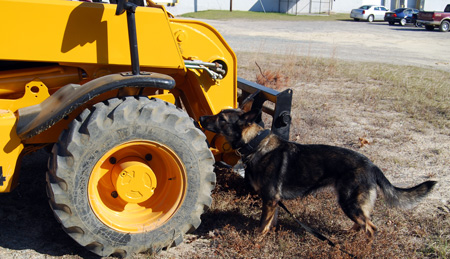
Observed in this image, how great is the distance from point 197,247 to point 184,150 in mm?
984

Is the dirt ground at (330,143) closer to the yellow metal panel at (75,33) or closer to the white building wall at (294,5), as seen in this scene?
the yellow metal panel at (75,33)

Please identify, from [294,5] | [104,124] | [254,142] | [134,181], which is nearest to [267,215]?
[254,142]

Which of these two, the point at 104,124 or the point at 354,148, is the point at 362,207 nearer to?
the point at 104,124

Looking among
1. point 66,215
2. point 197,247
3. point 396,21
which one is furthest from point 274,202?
point 396,21

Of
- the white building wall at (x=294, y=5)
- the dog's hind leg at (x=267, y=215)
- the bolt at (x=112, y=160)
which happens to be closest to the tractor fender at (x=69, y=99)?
the bolt at (x=112, y=160)

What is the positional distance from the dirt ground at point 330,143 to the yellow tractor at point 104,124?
0.42m

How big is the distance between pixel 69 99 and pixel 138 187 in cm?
91

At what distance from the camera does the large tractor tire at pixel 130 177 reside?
3.22 meters

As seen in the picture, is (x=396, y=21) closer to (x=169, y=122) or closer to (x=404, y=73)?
(x=404, y=73)

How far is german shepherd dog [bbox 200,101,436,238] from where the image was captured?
154 inches

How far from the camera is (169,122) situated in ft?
11.3

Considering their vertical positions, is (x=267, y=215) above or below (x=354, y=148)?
above

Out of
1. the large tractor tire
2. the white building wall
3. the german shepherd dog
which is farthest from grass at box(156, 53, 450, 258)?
the white building wall

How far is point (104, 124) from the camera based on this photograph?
10.6 ft
